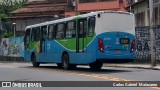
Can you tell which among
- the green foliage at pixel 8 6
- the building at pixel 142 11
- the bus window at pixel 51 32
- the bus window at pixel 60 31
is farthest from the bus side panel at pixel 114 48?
the green foliage at pixel 8 6

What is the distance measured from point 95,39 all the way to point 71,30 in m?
3.00

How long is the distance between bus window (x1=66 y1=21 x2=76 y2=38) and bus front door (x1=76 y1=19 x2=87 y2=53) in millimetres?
556

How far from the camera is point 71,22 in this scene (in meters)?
25.5

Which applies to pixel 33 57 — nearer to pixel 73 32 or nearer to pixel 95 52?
pixel 73 32

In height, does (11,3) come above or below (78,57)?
above

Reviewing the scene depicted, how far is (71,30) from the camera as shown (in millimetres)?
25547

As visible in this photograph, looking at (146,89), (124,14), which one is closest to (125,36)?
(124,14)

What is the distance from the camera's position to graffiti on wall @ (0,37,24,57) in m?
56.4

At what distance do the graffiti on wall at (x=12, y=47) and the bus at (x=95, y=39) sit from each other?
2937 cm

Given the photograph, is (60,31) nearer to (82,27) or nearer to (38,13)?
(82,27)

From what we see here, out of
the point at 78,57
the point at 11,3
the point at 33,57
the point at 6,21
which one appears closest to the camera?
the point at 78,57

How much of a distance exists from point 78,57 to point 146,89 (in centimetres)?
1070

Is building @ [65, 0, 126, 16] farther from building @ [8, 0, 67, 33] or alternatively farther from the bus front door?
the bus front door

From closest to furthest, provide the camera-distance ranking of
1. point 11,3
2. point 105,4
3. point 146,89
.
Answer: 1. point 146,89
2. point 105,4
3. point 11,3
